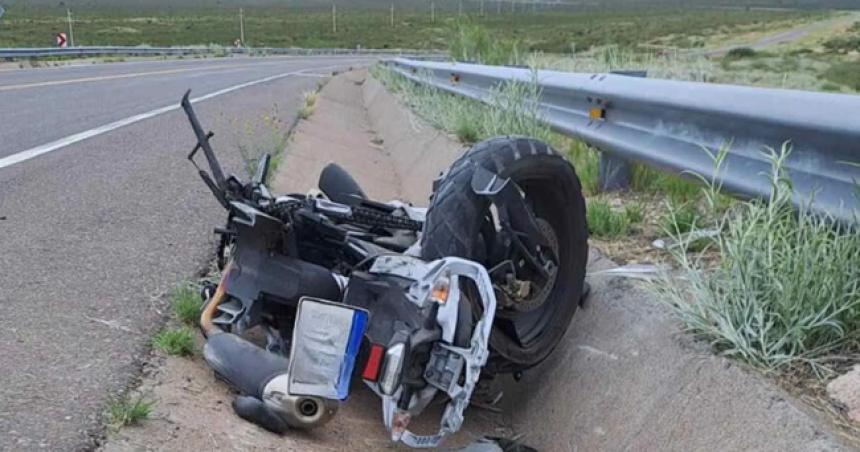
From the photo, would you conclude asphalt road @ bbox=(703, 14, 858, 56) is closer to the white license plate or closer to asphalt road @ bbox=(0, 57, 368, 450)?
asphalt road @ bbox=(0, 57, 368, 450)

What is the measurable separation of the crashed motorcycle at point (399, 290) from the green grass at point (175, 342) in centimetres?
9

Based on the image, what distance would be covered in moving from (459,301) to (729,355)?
89cm

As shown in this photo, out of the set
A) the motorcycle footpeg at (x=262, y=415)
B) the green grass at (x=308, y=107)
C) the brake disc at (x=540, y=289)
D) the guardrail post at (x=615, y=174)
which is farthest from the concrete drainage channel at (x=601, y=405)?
the green grass at (x=308, y=107)

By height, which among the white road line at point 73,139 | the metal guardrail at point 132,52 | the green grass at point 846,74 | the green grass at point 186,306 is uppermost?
the green grass at point 846,74

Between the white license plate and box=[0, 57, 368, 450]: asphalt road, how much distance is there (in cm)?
63

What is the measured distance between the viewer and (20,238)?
4867 mm

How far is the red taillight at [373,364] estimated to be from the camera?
296 cm

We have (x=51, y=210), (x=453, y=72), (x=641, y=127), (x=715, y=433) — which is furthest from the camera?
(x=453, y=72)

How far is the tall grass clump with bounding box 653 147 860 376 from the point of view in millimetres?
2861

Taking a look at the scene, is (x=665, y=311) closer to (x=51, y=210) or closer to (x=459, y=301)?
(x=459, y=301)

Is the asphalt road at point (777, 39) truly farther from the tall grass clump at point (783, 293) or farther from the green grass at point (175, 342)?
the green grass at point (175, 342)

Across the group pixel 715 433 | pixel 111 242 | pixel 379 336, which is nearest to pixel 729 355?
pixel 715 433

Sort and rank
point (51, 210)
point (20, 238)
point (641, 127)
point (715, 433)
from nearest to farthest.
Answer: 1. point (715, 433)
2. point (641, 127)
3. point (20, 238)
4. point (51, 210)

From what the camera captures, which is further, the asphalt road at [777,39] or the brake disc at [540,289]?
the asphalt road at [777,39]
